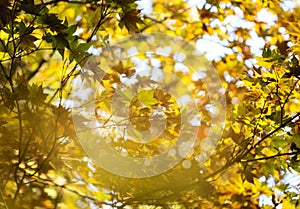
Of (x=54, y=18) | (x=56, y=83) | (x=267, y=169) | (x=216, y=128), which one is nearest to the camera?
(x=54, y=18)

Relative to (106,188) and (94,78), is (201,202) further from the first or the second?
(94,78)

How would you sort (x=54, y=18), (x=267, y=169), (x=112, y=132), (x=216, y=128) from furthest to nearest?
(x=216, y=128), (x=112, y=132), (x=267, y=169), (x=54, y=18)

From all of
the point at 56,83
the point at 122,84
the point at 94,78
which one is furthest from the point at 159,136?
the point at 56,83

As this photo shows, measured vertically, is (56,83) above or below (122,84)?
above

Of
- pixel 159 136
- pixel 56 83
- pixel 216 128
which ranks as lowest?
pixel 159 136

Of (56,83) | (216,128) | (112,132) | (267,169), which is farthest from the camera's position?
(56,83)

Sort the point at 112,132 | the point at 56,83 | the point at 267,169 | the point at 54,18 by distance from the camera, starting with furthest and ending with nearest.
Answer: the point at 56,83
the point at 112,132
the point at 267,169
the point at 54,18

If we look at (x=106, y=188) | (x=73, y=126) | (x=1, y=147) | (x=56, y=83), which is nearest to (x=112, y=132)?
(x=73, y=126)

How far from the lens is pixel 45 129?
1.73 meters

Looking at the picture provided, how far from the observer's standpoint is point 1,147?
65.9 inches

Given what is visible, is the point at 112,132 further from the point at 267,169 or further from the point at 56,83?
the point at 56,83

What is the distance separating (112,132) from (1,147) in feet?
1.57

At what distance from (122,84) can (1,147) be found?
588mm

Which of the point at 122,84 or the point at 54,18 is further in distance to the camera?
the point at 122,84
